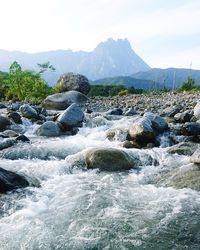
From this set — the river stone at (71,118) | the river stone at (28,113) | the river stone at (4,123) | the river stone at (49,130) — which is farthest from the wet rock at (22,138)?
the river stone at (28,113)

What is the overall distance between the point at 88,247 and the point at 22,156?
7564 millimetres

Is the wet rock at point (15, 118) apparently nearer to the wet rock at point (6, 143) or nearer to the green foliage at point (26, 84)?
the wet rock at point (6, 143)

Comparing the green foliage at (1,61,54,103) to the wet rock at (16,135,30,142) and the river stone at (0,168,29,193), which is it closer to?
the wet rock at (16,135,30,142)

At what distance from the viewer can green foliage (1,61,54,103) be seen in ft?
121

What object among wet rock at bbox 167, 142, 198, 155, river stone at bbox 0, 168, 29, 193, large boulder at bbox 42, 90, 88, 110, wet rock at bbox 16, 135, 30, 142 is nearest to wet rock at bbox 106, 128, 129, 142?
Result: wet rock at bbox 167, 142, 198, 155

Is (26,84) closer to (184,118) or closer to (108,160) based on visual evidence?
(184,118)

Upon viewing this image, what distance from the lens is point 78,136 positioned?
18234mm

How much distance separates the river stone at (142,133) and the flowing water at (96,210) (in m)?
1.86

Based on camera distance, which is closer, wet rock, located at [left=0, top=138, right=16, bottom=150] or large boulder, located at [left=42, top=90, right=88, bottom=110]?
wet rock, located at [left=0, top=138, right=16, bottom=150]

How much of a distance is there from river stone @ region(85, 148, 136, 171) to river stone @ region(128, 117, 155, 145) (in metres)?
2.72

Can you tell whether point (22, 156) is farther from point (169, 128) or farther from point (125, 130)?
point (169, 128)

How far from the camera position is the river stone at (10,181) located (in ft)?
32.9

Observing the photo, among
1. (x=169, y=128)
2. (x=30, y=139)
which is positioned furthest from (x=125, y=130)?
(x=30, y=139)

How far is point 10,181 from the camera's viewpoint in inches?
404
